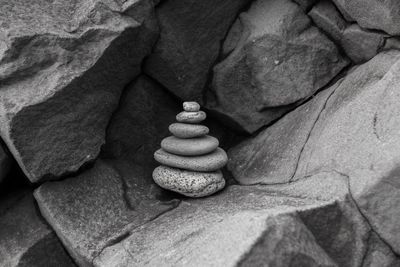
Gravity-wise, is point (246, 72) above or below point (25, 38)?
below

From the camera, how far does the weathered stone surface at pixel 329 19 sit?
3125 mm

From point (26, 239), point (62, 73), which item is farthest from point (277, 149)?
point (26, 239)

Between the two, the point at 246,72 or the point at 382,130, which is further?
the point at 246,72

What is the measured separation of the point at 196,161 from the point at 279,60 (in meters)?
0.99

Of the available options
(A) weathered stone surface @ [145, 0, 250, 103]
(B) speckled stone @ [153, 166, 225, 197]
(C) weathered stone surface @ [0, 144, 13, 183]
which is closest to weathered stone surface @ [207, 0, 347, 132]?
(A) weathered stone surface @ [145, 0, 250, 103]

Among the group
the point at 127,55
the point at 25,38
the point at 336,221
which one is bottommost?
the point at 336,221

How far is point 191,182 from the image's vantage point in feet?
9.25

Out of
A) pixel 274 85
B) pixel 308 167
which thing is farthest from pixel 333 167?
pixel 274 85

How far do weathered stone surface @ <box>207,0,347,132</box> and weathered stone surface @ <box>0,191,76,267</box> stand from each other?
5.31ft

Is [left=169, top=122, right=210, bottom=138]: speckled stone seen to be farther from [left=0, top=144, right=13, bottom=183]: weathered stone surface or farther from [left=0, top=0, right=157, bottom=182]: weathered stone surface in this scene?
[left=0, top=144, right=13, bottom=183]: weathered stone surface

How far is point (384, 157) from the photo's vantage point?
2.27 metres

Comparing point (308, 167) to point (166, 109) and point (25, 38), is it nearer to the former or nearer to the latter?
point (166, 109)

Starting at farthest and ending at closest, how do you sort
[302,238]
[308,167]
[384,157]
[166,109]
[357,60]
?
[166,109] → [357,60] → [308,167] → [384,157] → [302,238]

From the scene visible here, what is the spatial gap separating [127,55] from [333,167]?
1.50 metres
